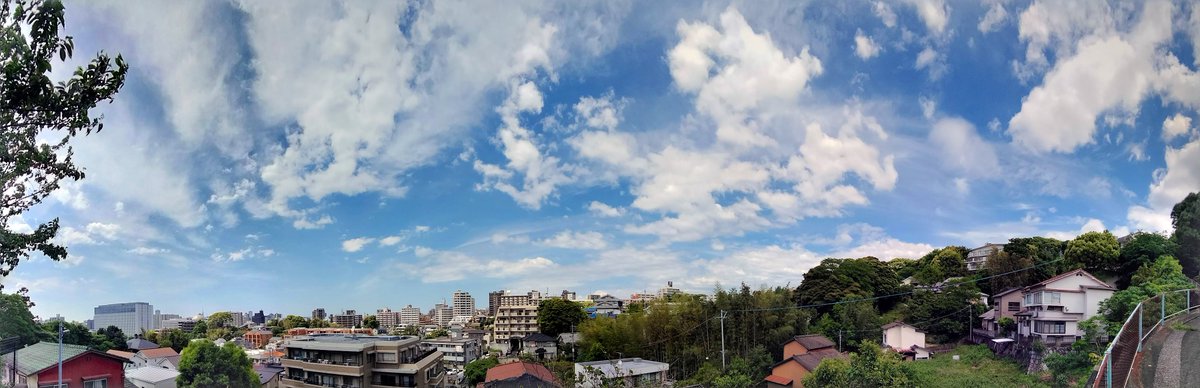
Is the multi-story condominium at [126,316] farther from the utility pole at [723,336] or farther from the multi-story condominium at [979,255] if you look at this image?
the multi-story condominium at [979,255]

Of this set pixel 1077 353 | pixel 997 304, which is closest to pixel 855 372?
pixel 1077 353

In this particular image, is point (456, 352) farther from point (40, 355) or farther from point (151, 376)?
point (40, 355)

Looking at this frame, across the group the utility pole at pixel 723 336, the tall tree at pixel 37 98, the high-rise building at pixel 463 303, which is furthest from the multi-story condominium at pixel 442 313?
the tall tree at pixel 37 98

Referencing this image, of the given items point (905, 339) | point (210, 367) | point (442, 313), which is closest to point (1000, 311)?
point (905, 339)

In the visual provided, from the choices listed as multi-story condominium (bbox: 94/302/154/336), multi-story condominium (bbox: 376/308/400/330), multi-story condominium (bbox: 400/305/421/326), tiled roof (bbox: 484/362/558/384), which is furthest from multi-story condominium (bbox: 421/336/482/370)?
multi-story condominium (bbox: 400/305/421/326)

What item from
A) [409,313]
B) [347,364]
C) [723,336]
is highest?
[347,364]

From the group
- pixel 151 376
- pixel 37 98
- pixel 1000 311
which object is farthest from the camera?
pixel 1000 311
